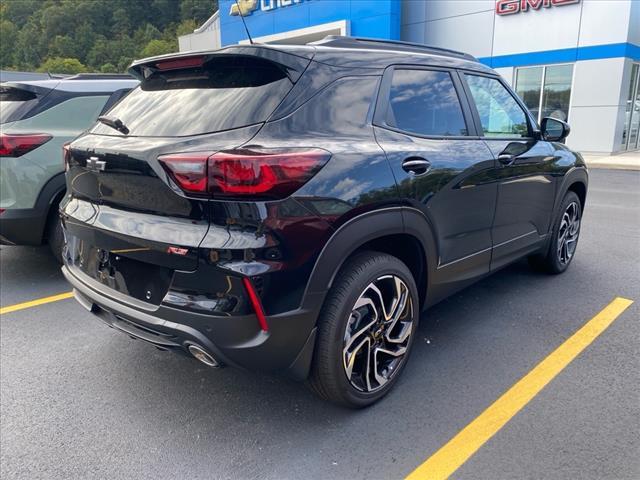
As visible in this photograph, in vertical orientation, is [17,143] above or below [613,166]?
above

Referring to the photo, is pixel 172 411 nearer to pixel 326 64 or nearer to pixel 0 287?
pixel 326 64

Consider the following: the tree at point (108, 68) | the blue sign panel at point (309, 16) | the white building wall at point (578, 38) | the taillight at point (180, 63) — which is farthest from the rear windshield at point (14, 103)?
the tree at point (108, 68)

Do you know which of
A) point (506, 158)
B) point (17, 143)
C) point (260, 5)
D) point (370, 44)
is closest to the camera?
point (370, 44)

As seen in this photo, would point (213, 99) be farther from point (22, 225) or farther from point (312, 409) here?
point (22, 225)

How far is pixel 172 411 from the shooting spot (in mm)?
2635

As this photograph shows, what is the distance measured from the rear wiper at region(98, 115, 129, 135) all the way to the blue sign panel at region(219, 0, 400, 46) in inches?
542

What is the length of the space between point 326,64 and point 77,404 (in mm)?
2248

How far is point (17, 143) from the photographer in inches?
162

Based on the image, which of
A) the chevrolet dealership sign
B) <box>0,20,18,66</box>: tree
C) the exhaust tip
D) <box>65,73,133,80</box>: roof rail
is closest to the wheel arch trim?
the exhaust tip

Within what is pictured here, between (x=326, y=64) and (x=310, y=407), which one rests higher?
(x=326, y=64)

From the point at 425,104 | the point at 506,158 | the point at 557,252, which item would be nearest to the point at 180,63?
the point at 425,104

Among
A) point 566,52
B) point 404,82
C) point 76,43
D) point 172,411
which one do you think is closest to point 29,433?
point 172,411

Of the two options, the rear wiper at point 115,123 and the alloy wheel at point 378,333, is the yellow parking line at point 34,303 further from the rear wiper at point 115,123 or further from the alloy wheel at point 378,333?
the alloy wheel at point 378,333

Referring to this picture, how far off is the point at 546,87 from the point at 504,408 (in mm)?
15932
